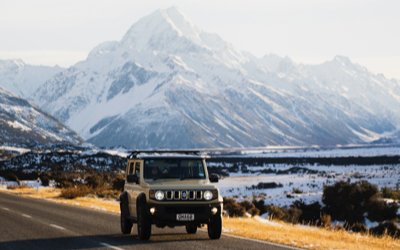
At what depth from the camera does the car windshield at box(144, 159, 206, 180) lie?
15.4m

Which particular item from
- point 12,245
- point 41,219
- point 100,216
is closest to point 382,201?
point 100,216

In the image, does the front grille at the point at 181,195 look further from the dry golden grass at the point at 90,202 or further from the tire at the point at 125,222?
the dry golden grass at the point at 90,202

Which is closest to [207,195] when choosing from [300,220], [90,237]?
[90,237]

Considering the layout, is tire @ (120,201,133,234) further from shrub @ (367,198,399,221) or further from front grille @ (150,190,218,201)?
shrub @ (367,198,399,221)

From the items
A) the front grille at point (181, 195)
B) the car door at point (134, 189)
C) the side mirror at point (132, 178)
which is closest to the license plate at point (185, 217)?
the front grille at point (181, 195)

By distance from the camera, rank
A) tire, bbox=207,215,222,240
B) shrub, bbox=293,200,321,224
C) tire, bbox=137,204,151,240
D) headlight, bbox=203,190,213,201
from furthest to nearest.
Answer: shrub, bbox=293,200,321,224 → tire, bbox=207,215,222,240 → tire, bbox=137,204,151,240 → headlight, bbox=203,190,213,201

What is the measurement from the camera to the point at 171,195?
563 inches

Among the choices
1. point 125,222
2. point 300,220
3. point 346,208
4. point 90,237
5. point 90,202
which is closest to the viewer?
point 90,237

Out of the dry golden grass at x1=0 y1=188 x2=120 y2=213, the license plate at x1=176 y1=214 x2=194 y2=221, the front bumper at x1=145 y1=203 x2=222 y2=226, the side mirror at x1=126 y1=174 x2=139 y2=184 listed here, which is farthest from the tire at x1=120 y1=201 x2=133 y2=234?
the dry golden grass at x1=0 y1=188 x2=120 y2=213

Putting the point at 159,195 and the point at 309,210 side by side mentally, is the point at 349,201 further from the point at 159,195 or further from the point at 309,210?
the point at 159,195

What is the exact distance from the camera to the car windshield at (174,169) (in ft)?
50.6

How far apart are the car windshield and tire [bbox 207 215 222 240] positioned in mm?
1277

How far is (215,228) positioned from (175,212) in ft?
4.22

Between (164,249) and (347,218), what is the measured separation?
93.1 ft
